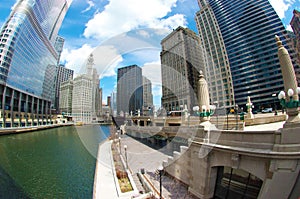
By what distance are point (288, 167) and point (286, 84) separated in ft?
9.67

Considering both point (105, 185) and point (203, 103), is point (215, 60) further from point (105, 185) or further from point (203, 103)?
point (105, 185)

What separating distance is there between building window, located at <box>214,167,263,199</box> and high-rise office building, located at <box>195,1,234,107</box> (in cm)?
5738

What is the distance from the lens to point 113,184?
34.0 ft

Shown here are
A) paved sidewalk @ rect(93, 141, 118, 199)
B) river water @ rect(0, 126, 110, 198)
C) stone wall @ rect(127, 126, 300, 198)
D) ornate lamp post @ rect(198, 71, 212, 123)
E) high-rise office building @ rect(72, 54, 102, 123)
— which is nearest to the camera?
stone wall @ rect(127, 126, 300, 198)

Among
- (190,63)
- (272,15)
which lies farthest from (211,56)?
(272,15)

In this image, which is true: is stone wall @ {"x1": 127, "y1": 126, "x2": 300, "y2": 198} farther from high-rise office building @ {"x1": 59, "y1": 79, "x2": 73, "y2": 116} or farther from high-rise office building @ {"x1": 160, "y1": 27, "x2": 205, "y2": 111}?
high-rise office building @ {"x1": 59, "y1": 79, "x2": 73, "y2": 116}

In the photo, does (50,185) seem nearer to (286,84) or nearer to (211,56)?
(286,84)

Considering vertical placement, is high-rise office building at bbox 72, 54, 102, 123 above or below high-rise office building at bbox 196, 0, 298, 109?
below

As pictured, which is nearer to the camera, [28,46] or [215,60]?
[28,46]

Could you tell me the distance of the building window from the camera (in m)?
6.56

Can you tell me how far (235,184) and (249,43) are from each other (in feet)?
255

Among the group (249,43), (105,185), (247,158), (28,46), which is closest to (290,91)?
(247,158)

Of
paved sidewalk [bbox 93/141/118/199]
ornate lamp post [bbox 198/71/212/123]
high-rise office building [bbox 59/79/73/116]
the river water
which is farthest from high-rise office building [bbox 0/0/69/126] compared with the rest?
ornate lamp post [bbox 198/71/212/123]

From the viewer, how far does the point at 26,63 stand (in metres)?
60.3
